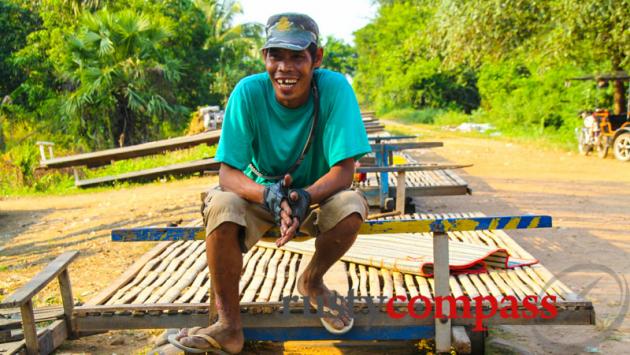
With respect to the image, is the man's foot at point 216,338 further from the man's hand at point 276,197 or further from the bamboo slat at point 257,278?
the man's hand at point 276,197

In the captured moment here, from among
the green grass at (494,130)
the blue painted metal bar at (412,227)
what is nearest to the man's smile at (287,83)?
the blue painted metal bar at (412,227)

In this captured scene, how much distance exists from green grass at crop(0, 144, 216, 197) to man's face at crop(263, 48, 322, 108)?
1026cm

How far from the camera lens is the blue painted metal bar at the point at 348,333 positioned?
2.92 m

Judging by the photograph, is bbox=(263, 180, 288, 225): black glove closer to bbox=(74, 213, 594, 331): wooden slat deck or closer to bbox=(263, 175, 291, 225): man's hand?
bbox=(263, 175, 291, 225): man's hand

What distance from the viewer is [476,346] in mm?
3211

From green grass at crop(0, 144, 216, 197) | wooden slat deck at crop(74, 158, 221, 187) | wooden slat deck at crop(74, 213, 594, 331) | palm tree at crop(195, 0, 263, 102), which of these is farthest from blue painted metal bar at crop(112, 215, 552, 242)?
palm tree at crop(195, 0, 263, 102)

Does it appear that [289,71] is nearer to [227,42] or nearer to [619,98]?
[619,98]

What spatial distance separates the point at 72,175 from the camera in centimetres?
1360

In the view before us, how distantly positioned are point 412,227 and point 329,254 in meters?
0.41

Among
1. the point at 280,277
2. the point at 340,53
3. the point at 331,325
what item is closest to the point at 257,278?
the point at 280,277

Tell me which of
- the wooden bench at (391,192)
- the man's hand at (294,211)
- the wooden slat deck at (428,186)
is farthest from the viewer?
the wooden slat deck at (428,186)

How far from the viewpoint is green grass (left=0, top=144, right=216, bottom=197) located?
40.5 feet

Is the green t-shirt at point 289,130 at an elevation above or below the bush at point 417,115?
above

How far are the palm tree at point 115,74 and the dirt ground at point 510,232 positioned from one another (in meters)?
5.10
